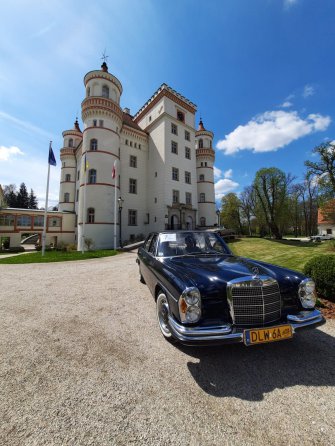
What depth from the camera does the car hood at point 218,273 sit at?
2750 millimetres

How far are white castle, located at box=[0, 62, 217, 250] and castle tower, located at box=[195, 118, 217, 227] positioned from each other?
0.16 metres

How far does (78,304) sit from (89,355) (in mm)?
2333

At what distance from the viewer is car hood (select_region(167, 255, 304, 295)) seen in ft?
9.02

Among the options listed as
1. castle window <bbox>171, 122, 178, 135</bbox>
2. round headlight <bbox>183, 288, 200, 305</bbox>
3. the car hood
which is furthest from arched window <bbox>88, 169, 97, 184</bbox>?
round headlight <bbox>183, 288, 200, 305</bbox>

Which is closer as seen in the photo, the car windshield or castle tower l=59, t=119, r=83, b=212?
the car windshield

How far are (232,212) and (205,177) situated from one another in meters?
15.4

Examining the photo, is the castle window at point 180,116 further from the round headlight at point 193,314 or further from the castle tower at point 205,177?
the round headlight at point 193,314

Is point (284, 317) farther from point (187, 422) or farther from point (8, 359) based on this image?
point (8, 359)

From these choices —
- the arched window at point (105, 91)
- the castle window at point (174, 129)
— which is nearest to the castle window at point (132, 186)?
the castle window at point (174, 129)

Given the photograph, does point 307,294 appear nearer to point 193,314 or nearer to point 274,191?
point 193,314

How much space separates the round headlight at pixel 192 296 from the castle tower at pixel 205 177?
27.9m

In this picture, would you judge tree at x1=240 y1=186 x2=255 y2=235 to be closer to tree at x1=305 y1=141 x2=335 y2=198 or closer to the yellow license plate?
tree at x1=305 y1=141 x2=335 y2=198

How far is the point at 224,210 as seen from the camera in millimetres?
44688

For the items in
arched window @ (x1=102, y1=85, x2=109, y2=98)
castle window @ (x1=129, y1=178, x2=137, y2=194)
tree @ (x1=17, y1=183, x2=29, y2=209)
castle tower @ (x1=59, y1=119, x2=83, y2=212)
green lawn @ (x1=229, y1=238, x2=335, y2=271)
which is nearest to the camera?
green lawn @ (x1=229, y1=238, x2=335, y2=271)
